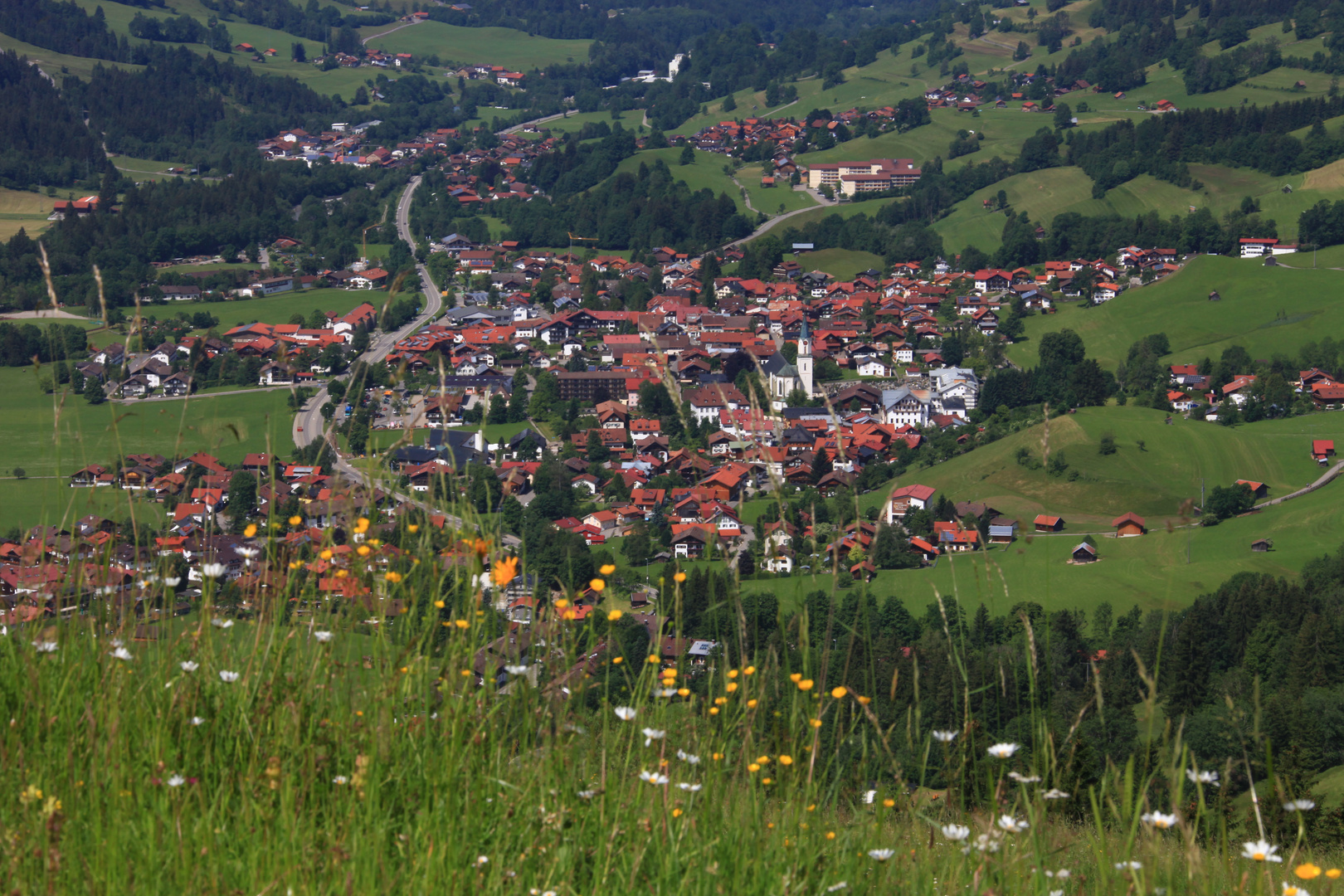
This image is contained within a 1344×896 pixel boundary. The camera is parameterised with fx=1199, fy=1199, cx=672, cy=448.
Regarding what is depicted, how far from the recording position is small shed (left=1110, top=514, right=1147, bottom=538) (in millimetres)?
25891

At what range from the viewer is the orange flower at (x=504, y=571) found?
6.52ft

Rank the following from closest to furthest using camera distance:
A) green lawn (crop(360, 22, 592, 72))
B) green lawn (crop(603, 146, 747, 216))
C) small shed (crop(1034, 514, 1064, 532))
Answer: small shed (crop(1034, 514, 1064, 532))
green lawn (crop(603, 146, 747, 216))
green lawn (crop(360, 22, 592, 72))

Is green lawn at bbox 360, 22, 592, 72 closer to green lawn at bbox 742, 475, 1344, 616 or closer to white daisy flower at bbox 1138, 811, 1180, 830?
green lawn at bbox 742, 475, 1344, 616

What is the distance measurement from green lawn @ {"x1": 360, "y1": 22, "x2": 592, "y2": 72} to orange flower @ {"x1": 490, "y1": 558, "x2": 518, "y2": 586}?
4406 inches

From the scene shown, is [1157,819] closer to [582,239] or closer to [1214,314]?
[1214,314]

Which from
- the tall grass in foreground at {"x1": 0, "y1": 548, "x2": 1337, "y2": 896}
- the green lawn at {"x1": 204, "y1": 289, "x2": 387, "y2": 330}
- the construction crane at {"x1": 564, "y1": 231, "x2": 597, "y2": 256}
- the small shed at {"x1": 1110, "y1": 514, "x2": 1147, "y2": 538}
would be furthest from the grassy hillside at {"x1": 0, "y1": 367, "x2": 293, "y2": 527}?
the construction crane at {"x1": 564, "y1": 231, "x2": 597, "y2": 256}

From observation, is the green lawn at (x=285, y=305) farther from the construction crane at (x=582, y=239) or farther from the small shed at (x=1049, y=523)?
the small shed at (x=1049, y=523)

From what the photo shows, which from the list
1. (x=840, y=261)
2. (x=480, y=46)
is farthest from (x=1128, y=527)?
(x=480, y=46)

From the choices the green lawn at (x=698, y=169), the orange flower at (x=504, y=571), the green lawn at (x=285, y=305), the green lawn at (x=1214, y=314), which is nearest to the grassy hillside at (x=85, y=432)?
the green lawn at (x=285, y=305)

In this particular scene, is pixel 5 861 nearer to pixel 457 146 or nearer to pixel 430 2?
pixel 457 146

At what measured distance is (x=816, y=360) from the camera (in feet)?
144

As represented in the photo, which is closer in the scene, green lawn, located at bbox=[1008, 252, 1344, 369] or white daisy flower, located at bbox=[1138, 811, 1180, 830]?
white daisy flower, located at bbox=[1138, 811, 1180, 830]

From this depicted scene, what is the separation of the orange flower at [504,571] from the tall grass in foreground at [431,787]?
10 cm

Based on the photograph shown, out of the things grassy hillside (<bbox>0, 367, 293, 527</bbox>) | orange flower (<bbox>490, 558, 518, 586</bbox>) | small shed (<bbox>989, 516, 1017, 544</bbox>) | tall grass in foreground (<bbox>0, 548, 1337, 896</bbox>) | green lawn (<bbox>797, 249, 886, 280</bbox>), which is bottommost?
small shed (<bbox>989, 516, 1017, 544</bbox>)
